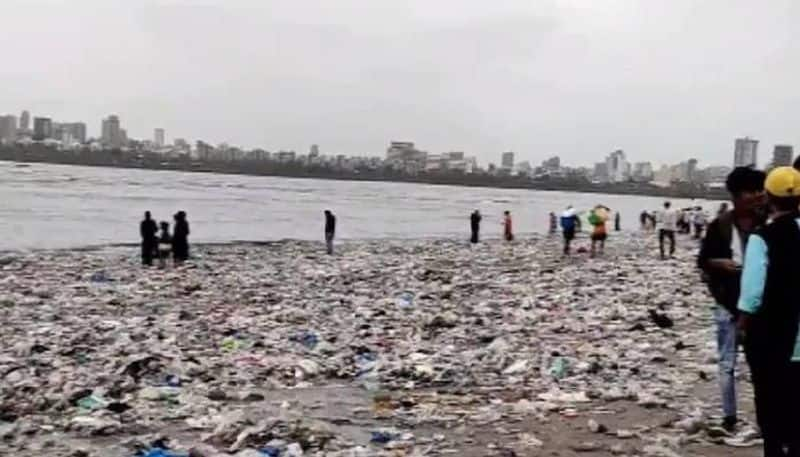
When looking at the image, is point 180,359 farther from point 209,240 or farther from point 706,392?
point 209,240

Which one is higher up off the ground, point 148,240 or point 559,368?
point 559,368

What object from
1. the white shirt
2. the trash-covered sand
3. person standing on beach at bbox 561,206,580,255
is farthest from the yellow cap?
the white shirt

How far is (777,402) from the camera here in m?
4.84

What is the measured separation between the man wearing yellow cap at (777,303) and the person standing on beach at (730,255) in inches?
36.3

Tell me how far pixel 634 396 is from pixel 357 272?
15.6m

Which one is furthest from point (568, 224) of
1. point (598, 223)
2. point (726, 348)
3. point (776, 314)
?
point (776, 314)

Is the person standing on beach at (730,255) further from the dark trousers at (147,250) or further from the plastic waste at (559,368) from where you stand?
the dark trousers at (147,250)

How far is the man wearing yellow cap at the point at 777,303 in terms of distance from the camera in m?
4.66

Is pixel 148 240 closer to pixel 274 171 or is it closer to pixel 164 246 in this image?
pixel 164 246

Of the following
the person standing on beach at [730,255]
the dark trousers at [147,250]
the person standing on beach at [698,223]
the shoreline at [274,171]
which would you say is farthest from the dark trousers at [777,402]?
the shoreline at [274,171]

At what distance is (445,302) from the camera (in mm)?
16328

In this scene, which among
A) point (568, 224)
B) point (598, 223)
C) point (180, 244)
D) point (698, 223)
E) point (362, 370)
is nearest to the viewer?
point (362, 370)

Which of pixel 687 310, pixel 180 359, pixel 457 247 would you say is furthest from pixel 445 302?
pixel 457 247

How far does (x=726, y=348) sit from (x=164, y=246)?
2013cm
